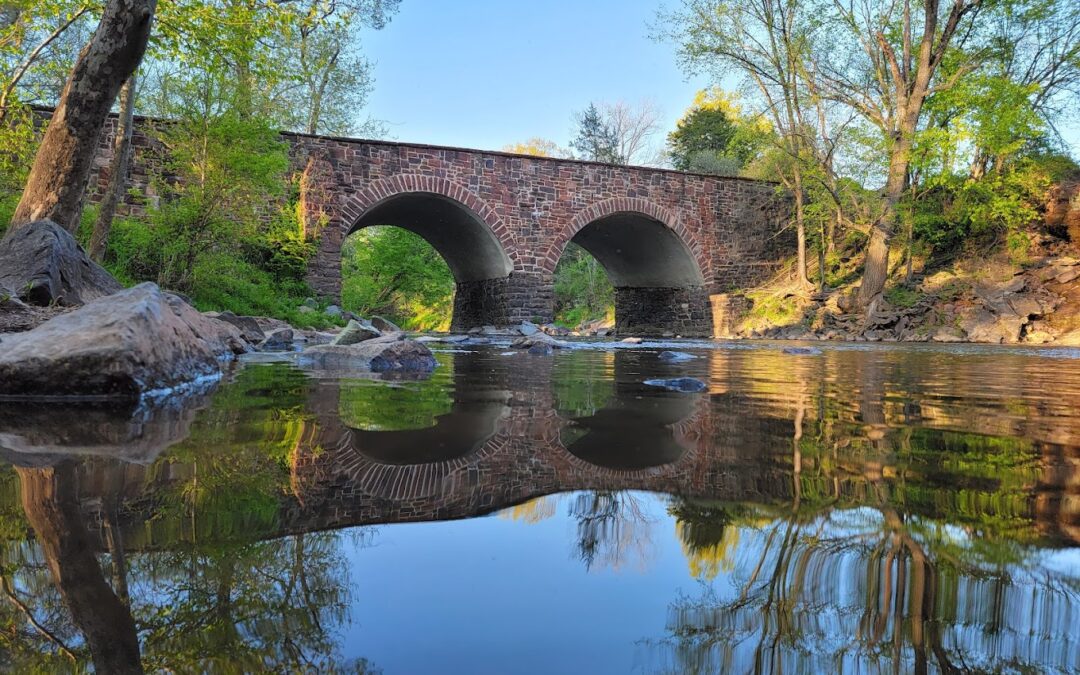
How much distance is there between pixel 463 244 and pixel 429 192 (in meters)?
3.41

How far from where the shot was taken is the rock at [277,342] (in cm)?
856

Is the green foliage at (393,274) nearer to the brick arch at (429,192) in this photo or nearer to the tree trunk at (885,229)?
the brick arch at (429,192)

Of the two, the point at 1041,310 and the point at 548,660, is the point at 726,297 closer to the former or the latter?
the point at 1041,310

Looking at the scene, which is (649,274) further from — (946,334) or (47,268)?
(47,268)

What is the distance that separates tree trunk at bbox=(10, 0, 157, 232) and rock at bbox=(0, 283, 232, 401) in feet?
12.2

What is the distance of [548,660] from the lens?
31.0 inches

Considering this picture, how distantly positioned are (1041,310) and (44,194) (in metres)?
17.7

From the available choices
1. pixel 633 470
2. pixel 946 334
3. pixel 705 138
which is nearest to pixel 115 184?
pixel 633 470

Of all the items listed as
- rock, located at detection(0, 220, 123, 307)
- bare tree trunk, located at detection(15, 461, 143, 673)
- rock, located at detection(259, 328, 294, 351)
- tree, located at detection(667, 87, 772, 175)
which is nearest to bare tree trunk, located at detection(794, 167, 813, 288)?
tree, located at detection(667, 87, 772, 175)

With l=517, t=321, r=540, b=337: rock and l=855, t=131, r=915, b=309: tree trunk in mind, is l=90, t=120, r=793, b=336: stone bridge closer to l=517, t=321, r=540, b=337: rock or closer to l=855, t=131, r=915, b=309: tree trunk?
l=517, t=321, r=540, b=337: rock

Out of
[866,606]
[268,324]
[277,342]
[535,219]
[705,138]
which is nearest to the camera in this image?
[866,606]

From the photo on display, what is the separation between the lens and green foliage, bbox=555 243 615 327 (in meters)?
34.1

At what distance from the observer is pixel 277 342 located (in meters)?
8.73

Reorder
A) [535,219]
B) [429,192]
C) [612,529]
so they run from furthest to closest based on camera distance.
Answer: [535,219]
[429,192]
[612,529]
